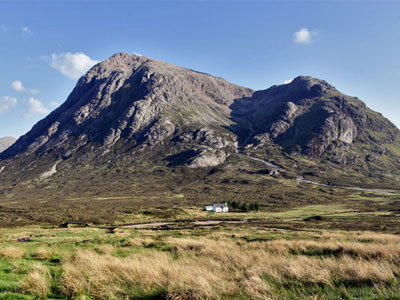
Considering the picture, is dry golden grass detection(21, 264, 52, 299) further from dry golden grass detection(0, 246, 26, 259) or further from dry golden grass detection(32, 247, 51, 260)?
dry golden grass detection(0, 246, 26, 259)

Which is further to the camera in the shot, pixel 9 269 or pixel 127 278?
pixel 9 269

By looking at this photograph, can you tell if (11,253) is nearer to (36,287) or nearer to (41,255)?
(41,255)

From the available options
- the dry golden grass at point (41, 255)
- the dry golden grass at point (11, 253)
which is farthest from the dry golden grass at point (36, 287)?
the dry golden grass at point (11, 253)

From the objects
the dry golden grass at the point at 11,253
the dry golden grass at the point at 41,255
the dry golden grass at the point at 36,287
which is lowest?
the dry golden grass at the point at 41,255

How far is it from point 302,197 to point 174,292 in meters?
164

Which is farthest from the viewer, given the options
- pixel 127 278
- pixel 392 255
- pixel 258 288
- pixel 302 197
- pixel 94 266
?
pixel 302 197

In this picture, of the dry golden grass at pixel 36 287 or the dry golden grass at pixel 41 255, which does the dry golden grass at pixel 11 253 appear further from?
the dry golden grass at pixel 36 287

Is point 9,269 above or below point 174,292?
below

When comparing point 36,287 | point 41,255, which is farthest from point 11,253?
point 36,287

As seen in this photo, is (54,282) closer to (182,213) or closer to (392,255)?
A: (392,255)

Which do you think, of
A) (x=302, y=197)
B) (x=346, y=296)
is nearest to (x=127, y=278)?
(x=346, y=296)

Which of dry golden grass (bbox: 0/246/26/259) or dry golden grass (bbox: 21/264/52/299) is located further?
→ dry golden grass (bbox: 0/246/26/259)

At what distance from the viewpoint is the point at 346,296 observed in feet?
23.6

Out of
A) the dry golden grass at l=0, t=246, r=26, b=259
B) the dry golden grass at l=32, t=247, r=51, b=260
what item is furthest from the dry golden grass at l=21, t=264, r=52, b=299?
the dry golden grass at l=0, t=246, r=26, b=259
